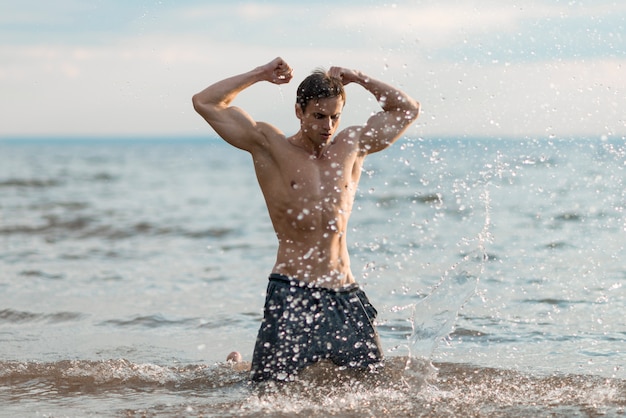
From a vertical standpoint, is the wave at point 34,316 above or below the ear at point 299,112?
below

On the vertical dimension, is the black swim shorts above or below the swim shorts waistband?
below

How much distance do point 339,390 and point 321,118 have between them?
61.9 inches

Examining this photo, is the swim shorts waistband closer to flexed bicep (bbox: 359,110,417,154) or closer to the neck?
the neck

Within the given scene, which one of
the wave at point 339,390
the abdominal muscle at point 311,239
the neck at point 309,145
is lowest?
the wave at point 339,390

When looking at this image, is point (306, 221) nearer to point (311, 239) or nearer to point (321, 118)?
point (311, 239)

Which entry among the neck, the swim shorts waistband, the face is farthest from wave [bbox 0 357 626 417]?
the face

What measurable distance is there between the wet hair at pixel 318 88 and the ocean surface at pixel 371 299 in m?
1.11

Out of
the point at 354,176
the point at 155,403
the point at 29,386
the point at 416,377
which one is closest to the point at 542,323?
the point at 416,377

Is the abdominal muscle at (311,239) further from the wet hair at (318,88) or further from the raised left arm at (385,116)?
the wet hair at (318,88)

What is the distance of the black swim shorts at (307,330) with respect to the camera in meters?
5.05

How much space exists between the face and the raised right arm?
26 cm

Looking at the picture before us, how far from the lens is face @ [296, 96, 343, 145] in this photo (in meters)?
4.99

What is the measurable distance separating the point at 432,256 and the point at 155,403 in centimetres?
676

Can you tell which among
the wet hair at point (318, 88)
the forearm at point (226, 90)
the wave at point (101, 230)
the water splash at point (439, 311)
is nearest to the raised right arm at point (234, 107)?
the forearm at point (226, 90)
